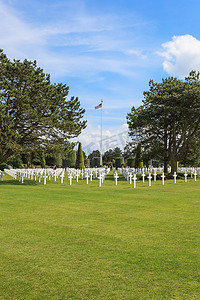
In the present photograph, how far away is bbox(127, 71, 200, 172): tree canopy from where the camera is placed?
3120cm

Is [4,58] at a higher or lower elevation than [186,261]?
higher

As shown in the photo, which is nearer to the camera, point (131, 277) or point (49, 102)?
point (131, 277)

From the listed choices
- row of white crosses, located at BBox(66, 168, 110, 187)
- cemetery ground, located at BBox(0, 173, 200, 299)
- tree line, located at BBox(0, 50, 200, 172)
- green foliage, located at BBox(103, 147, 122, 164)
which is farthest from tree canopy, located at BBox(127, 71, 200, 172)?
green foliage, located at BBox(103, 147, 122, 164)

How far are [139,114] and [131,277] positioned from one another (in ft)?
100

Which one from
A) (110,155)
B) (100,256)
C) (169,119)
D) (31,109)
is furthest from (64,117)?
(110,155)

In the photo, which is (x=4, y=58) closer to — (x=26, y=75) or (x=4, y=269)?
(x=26, y=75)

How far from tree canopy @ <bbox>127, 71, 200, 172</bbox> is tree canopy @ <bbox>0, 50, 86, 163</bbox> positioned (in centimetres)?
1009

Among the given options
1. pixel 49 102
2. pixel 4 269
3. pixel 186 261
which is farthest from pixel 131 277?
pixel 49 102

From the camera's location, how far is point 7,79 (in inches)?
995

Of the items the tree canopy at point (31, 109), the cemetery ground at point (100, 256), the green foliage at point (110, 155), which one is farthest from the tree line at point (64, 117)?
the green foliage at point (110, 155)

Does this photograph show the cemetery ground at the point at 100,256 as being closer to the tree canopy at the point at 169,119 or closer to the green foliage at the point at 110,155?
the tree canopy at the point at 169,119

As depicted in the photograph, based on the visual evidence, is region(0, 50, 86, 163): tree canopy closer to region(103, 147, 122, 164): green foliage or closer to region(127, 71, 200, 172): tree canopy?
region(127, 71, 200, 172): tree canopy

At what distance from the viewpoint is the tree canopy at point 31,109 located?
2356 centimetres

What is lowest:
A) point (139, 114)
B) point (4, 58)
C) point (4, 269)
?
point (4, 269)
